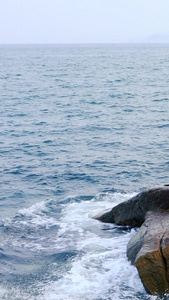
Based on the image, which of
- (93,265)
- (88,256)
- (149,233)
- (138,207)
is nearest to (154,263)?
(149,233)

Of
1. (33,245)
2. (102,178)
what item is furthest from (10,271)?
(102,178)

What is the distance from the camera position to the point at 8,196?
19.8m

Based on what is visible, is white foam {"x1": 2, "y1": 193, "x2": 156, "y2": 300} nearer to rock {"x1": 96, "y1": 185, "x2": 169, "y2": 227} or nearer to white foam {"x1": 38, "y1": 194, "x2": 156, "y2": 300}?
white foam {"x1": 38, "y1": 194, "x2": 156, "y2": 300}

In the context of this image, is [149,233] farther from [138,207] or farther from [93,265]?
[138,207]

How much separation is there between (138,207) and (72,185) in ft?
20.6

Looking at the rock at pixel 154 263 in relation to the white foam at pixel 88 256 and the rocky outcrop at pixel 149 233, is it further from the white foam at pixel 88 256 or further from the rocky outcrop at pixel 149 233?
the white foam at pixel 88 256

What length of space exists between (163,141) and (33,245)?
1464 cm

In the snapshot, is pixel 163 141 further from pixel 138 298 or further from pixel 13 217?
pixel 138 298

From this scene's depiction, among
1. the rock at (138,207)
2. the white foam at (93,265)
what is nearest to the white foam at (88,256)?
the white foam at (93,265)

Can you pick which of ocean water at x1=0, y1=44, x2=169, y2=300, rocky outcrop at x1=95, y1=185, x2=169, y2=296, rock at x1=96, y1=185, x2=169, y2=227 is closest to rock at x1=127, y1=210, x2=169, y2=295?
rocky outcrop at x1=95, y1=185, x2=169, y2=296

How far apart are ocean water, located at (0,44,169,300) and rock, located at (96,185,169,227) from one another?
1.18ft

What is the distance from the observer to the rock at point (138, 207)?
1444 centimetres

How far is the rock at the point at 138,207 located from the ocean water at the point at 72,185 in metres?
0.36

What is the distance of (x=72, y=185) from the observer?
68.7 feet
